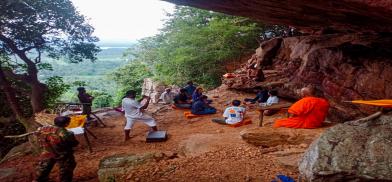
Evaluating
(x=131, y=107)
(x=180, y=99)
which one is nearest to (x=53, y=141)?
(x=131, y=107)

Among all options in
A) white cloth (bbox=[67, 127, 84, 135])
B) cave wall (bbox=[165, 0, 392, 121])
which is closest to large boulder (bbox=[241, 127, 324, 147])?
cave wall (bbox=[165, 0, 392, 121])

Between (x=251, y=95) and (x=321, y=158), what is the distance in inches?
422

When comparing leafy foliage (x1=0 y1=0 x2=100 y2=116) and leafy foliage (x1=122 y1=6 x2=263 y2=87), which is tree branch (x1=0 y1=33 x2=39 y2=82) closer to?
leafy foliage (x1=0 y1=0 x2=100 y2=116)

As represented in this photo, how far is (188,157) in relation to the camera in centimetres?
713

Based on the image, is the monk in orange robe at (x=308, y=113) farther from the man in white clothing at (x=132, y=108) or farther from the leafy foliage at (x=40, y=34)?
the leafy foliage at (x=40, y=34)

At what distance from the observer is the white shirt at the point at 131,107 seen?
9.38 meters

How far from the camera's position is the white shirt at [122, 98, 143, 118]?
9375 mm

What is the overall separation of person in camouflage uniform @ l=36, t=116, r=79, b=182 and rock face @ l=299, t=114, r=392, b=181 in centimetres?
444

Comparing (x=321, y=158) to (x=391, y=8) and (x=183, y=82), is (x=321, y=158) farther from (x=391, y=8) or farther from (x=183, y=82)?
(x=183, y=82)

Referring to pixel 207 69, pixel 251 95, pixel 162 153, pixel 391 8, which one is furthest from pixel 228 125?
pixel 207 69

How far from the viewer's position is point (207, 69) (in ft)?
71.4

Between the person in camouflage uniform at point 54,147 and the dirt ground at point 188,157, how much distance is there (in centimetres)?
86

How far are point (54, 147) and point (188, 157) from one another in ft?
9.27

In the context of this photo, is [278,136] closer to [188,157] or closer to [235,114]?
[188,157]
